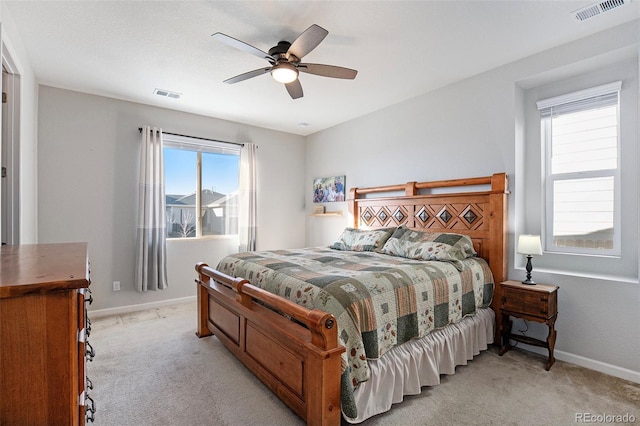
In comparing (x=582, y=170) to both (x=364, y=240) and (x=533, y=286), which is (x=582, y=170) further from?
(x=364, y=240)

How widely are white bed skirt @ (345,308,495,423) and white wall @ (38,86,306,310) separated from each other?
3.53 m

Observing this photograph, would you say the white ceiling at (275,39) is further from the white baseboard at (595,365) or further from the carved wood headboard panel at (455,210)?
the white baseboard at (595,365)

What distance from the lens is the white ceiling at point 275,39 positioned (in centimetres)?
231

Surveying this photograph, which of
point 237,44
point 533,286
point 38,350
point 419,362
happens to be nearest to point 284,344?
point 419,362

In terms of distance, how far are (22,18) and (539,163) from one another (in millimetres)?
4771

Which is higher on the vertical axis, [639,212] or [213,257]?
[639,212]

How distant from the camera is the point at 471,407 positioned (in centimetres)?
210

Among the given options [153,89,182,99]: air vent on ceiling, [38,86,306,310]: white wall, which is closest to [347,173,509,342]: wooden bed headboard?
[38,86,306,310]: white wall

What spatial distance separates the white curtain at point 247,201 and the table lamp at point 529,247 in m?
3.69

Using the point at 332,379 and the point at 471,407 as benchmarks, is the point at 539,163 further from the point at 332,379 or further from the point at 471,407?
the point at 332,379

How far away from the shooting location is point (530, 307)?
2707 mm

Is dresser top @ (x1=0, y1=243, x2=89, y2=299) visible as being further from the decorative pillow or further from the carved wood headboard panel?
the carved wood headboard panel

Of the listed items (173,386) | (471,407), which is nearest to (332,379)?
(471,407)

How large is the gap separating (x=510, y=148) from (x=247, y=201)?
371 centimetres
